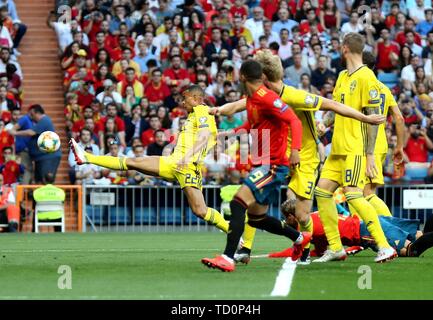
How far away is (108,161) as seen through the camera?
51.3 feet

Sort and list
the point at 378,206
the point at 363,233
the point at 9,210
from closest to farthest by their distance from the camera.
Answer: the point at 363,233
the point at 378,206
the point at 9,210

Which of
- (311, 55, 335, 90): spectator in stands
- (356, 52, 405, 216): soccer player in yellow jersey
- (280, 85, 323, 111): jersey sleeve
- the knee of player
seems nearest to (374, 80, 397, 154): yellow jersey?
(356, 52, 405, 216): soccer player in yellow jersey

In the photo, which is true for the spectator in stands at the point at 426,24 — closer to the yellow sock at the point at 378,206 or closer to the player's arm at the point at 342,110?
the yellow sock at the point at 378,206

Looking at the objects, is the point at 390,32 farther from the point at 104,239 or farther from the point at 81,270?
the point at 81,270

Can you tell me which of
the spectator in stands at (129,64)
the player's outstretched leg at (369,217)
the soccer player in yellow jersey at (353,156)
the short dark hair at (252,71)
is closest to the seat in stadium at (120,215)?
the spectator in stands at (129,64)

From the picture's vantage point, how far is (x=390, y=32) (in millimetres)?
28266

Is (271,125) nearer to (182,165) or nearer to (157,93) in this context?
(182,165)

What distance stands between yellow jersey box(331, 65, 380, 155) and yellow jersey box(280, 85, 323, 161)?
0.34 metres

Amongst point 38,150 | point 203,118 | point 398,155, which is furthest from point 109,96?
point 398,155

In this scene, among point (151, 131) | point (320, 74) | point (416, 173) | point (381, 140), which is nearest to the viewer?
point (381, 140)

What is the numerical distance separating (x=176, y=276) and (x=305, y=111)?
2.64 metres

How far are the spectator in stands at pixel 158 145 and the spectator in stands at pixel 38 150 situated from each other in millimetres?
1938

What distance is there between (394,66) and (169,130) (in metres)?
5.73

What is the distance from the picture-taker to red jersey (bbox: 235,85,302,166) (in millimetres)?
12148
